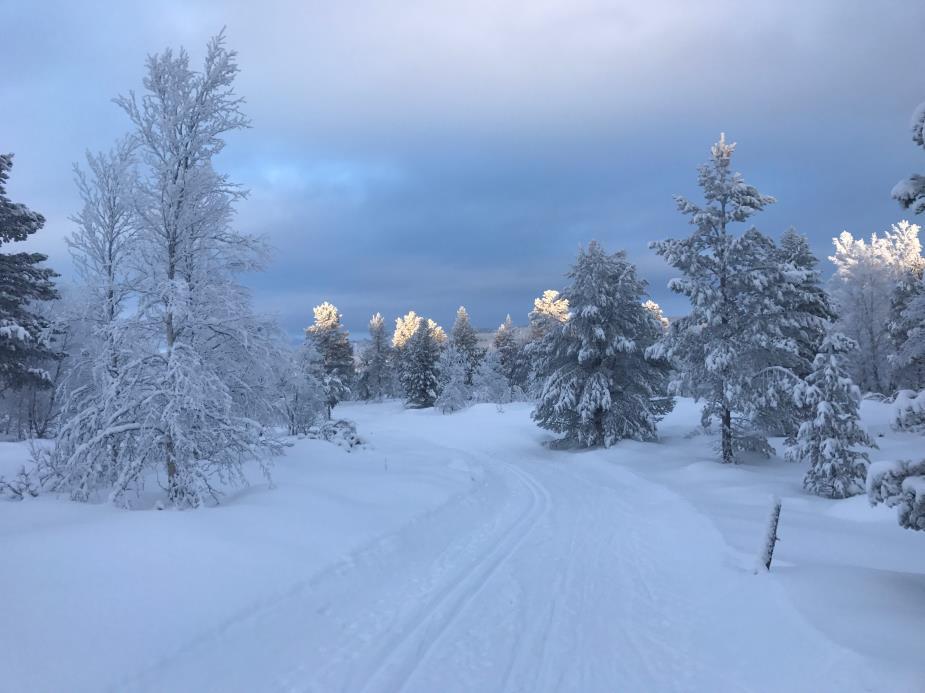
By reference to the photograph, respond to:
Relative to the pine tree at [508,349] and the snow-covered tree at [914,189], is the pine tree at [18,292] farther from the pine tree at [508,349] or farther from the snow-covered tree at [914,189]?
the pine tree at [508,349]

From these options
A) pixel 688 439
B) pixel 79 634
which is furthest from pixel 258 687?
pixel 688 439

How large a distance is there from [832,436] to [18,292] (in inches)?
1110

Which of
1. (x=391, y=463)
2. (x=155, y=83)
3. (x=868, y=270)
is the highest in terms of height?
(x=868, y=270)

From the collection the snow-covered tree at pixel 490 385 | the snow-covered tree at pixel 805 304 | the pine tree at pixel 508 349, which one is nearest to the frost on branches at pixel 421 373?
the snow-covered tree at pixel 490 385

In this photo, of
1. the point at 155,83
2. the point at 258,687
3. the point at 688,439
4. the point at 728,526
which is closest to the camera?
the point at 258,687

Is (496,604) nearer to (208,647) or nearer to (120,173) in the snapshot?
(208,647)

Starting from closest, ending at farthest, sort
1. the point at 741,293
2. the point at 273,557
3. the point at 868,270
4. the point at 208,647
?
the point at 208,647
the point at 273,557
the point at 741,293
the point at 868,270

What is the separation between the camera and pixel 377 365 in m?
73.7

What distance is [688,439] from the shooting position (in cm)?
2628

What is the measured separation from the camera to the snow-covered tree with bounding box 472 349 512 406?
59.2 m

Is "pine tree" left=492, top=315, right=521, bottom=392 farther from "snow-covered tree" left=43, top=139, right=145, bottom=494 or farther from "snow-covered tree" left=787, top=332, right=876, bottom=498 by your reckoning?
"snow-covered tree" left=43, top=139, right=145, bottom=494

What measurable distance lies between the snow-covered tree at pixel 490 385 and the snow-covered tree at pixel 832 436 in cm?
4289

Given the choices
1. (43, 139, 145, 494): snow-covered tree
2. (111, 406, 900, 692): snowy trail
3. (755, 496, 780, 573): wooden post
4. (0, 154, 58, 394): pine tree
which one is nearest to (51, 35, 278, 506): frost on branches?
(43, 139, 145, 494): snow-covered tree

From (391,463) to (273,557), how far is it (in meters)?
12.2
